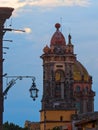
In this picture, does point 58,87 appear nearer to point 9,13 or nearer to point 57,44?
point 57,44

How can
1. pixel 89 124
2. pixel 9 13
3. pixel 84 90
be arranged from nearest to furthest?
1. pixel 9 13
2. pixel 89 124
3. pixel 84 90

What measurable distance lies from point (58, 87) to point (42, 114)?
513cm

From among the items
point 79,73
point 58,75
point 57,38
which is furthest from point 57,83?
point 79,73

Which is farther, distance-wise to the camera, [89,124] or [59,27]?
[59,27]

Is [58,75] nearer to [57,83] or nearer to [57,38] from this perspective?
[57,83]

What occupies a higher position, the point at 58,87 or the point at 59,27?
the point at 59,27

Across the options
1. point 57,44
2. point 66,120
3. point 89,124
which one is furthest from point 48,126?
point 89,124

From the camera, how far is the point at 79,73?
136m

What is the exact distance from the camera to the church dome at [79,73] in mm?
135750

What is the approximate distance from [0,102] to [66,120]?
8512cm

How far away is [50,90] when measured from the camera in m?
123

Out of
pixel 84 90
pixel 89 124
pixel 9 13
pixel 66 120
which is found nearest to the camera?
pixel 9 13

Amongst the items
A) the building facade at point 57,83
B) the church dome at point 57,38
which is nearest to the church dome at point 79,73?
the building facade at point 57,83

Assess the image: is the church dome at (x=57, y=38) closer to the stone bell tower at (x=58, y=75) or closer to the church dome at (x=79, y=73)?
the stone bell tower at (x=58, y=75)
